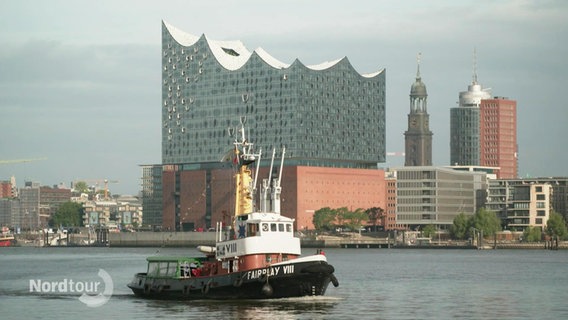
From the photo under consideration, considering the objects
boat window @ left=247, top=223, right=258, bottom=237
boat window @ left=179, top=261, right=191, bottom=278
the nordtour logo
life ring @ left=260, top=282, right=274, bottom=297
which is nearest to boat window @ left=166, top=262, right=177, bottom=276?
boat window @ left=179, top=261, right=191, bottom=278

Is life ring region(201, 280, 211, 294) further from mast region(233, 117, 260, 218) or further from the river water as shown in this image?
mast region(233, 117, 260, 218)

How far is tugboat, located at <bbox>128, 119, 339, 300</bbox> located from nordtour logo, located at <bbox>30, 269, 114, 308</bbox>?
608 cm

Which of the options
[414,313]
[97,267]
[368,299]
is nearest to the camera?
[414,313]

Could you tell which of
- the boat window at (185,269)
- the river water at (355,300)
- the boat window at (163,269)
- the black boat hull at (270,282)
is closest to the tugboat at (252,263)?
the black boat hull at (270,282)

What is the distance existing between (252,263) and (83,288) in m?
26.8

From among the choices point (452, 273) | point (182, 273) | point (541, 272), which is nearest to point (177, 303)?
point (182, 273)

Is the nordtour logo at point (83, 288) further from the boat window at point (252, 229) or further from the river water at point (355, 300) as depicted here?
the boat window at point (252, 229)

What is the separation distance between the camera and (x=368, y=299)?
83875 mm

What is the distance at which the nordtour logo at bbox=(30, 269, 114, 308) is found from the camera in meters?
82.3

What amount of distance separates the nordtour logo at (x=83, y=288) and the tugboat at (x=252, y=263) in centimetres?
608

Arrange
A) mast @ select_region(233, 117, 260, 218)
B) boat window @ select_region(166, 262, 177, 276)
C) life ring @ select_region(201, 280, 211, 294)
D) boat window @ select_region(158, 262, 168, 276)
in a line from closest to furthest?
life ring @ select_region(201, 280, 211, 294) < mast @ select_region(233, 117, 260, 218) < boat window @ select_region(166, 262, 177, 276) < boat window @ select_region(158, 262, 168, 276)

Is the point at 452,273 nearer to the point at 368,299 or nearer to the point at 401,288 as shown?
the point at 401,288

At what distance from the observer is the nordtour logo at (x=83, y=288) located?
8234 centimetres

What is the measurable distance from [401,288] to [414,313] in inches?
918
